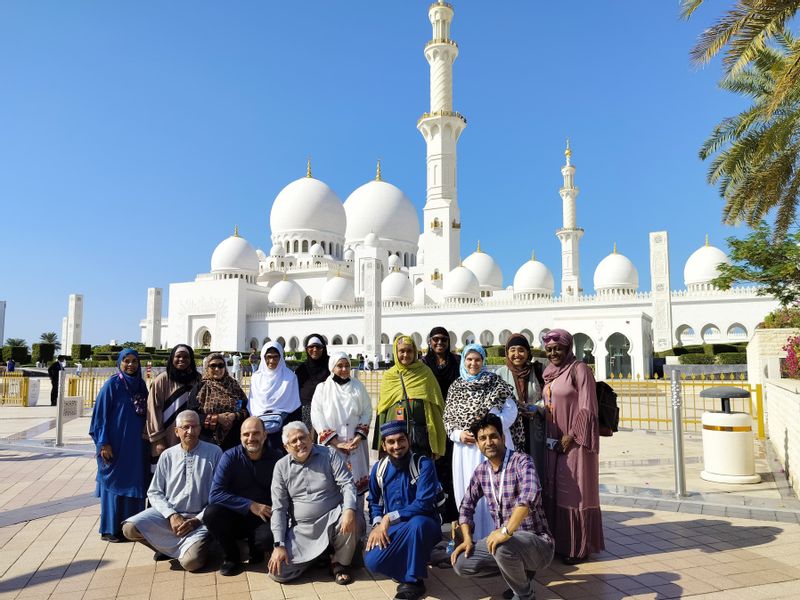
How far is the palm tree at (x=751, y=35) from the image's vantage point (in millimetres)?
5797

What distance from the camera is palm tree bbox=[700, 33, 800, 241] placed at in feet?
26.6

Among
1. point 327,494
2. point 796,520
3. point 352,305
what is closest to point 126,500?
point 327,494

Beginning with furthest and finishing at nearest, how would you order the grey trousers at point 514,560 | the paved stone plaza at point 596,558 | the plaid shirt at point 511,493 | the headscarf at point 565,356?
the headscarf at point 565,356, the paved stone plaza at point 596,558, the plaid shirt at point 511,493, the grey trousers at point 514,560

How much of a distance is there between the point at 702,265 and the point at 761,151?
25.1 metres

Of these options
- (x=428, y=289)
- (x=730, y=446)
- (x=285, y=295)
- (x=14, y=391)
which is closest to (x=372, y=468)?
(x=730, y=446)

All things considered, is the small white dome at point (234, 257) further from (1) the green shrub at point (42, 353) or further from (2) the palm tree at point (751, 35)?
(2) the palm tree at point (751, 35)

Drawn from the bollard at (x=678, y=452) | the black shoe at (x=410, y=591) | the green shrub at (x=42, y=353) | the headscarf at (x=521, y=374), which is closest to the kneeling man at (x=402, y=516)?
the black shoe at (x=410, y=591)

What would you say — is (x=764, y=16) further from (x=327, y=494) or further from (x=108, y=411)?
(x=108, y=411)

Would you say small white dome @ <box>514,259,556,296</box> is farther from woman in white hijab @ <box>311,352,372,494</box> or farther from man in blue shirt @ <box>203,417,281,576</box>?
man in blue shirt @ <box>203,417,281,576</box>

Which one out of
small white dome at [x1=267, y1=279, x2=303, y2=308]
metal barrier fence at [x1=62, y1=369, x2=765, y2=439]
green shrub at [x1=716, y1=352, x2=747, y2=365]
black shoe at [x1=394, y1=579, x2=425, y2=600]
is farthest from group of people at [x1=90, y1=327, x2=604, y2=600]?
small white dome at [x1=267, y1=279, x2=303, y2=308]

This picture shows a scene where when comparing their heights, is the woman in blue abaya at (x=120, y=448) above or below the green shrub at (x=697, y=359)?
below

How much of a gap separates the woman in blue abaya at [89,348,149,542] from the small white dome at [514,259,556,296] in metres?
31.1

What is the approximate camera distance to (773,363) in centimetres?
884

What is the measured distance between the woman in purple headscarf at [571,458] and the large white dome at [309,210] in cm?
3809
